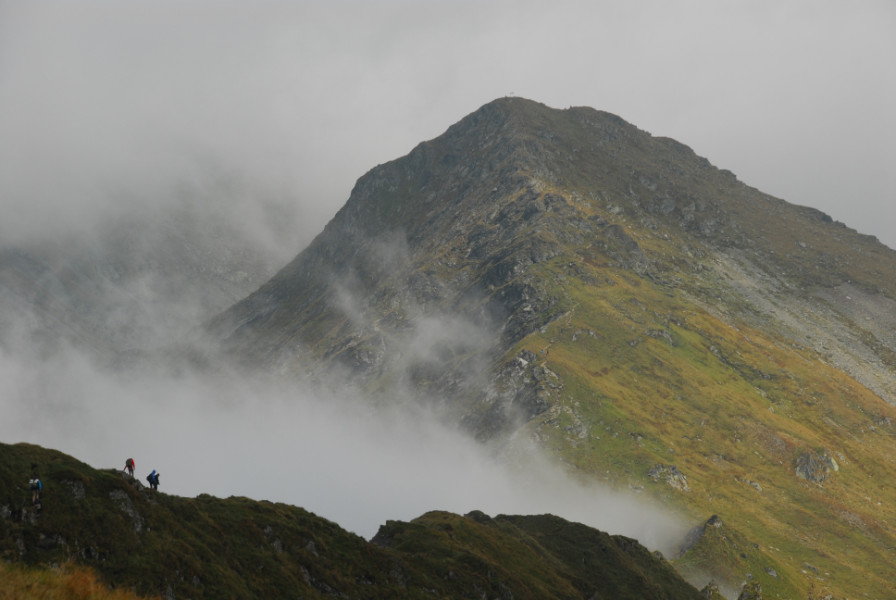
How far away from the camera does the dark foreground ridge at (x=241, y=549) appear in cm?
4884

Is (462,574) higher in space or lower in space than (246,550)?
lower

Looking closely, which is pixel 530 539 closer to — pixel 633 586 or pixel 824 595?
pixel 633 586

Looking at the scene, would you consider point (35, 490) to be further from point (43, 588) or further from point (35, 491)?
point (43, 588)

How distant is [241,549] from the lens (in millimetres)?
64562

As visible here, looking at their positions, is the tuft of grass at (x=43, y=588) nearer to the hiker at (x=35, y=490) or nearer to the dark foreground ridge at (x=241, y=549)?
the hiker at (x=35, y=490)

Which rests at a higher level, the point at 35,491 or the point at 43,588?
the point at 35,491

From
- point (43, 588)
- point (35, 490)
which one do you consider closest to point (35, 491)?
point (35, 490)

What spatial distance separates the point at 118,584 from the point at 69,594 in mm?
17690

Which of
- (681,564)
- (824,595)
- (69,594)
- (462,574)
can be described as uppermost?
(69,594)

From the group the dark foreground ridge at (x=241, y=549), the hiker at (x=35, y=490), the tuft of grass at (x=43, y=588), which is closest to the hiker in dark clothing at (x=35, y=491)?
the hiker at (x=35, y=490)

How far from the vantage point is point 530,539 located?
124750 millimetres

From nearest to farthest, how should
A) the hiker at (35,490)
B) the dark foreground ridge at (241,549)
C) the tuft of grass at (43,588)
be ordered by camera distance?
the tuft of grass at (43,588), the hiker at (35,490), the dark foreground ridge at (241,549)

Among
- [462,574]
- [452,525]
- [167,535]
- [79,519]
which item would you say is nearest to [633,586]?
[452,525]

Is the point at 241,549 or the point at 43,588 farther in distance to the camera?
the point at 241,549
